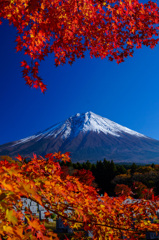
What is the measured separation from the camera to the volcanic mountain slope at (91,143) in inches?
4897

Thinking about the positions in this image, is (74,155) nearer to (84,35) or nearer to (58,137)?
(58,137)

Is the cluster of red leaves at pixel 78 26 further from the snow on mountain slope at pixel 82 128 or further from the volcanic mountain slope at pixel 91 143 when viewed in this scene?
the snow on mountain slope at pixel 82 128

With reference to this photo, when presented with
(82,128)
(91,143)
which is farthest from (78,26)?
(82,128)

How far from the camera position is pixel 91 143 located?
137m

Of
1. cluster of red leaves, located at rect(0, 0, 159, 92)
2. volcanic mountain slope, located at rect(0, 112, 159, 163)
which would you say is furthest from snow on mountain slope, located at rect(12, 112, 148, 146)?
cluster of red leaves, located at rect(0, 0, 159, 92)

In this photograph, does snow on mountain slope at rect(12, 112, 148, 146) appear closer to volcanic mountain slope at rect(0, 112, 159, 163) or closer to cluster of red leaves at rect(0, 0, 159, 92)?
volcanic mountain slope at rect(0, 112, 159, 163)

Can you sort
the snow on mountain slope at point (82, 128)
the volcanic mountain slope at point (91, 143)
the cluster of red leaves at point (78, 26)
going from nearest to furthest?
the cluster of red leaves at point (78, 26) < the volcanic mountain slope at point (91, 143) < the snow on mountain slope at point (82, 128)

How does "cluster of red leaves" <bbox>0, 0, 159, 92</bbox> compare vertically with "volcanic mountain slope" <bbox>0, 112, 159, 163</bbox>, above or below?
below

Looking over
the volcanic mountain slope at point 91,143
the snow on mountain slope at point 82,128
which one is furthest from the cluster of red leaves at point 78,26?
the snow on mountain slope at point 82,128

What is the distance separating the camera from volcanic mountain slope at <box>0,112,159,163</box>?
124 meters

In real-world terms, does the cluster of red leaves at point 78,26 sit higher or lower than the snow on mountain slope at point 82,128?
lower

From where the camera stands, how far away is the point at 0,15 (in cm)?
502

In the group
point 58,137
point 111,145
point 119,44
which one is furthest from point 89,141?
point 119,44

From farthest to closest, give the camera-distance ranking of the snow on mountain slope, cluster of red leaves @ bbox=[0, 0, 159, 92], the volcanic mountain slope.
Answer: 1. the snow on mountain slope
2. the volcanic mountain slope
3. cluster of red leaves @ bbox=[0, 0, 159, 92]
